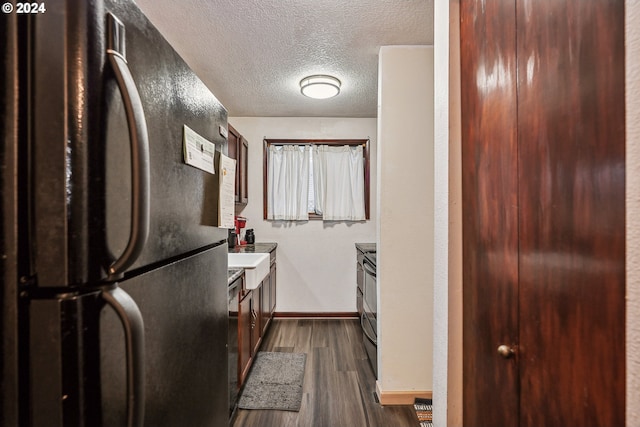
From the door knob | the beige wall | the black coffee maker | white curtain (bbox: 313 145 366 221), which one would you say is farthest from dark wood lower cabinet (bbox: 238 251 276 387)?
the door knob

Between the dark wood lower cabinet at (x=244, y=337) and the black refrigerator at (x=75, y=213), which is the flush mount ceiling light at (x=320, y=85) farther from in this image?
the black refrigerator at (x=75, y=213)

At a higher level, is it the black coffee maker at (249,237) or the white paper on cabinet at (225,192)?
the white paper on cabinet at (225,192)

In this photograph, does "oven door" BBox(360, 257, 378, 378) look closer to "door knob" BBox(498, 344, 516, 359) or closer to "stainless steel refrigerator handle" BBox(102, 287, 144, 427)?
"door knob" BBox(498, 344, 516, 359)

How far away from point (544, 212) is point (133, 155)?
2.50 ft

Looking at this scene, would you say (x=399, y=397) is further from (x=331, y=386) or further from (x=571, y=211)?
(x=571, y=211)

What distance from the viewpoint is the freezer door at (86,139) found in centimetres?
48

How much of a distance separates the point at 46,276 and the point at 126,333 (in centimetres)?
15

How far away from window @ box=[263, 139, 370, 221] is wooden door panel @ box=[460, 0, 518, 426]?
2.87 m

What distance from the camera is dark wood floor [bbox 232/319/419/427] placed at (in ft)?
6.42

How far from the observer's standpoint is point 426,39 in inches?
81.2

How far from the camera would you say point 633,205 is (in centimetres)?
43

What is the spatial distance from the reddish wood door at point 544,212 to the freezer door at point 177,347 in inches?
30.8

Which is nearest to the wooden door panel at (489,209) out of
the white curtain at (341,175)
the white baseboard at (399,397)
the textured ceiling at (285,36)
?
the textured ceiling at (285,36)

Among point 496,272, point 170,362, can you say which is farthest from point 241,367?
point 496,272
